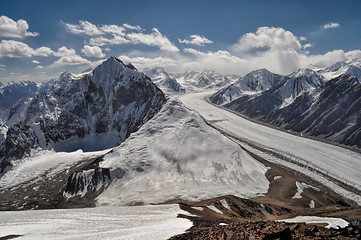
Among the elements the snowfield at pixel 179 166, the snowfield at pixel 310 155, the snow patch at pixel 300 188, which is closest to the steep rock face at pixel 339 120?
the snowfield at pixel 310 155

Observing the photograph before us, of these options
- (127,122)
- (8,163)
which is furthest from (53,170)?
(127,122)

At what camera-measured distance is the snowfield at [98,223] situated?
31969 millimetres

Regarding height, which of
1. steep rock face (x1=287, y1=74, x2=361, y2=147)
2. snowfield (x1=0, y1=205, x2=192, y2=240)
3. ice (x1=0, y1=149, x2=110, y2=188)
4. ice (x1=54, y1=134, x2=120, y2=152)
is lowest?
ice (x1=0, y1=149, x2=110, y2=188)

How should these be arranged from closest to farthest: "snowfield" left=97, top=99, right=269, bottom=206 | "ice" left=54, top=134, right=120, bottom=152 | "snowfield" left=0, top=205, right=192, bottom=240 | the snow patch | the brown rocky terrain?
the brown rocky terrain, "snowfield" left=0, top=205, right=192, bottom=240, the snow patch, "snowfield" left=97, top=99, right=269, bottom=206, "ice" left=54, top=134, right=120, bottom=152

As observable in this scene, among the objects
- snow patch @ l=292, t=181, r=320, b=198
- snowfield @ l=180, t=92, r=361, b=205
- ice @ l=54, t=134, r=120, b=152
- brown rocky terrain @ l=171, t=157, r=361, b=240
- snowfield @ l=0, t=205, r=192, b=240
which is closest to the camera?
brown rocky terrain @ l=171, t=157, r=361, b=240

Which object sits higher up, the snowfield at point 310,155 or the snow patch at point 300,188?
the snowfield at point 310,155

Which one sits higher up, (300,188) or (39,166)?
(300,188)

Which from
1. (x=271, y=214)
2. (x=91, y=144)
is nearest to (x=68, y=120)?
(x=91, y=144)

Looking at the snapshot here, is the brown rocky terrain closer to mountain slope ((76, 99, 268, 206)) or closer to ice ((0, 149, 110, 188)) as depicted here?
mountain slope ((76, 99, 268, 206))

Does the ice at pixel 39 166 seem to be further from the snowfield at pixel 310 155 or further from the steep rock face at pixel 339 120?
the steep rock face at pixel 339 120

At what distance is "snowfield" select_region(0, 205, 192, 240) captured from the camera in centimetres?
3197

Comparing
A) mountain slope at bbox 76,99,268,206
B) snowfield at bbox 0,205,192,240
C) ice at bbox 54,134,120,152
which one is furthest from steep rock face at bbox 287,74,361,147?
snowfield at bbox 0,205,192,240

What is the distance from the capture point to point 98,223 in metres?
39.1

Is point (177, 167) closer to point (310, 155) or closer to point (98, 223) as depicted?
point (98, 223)
